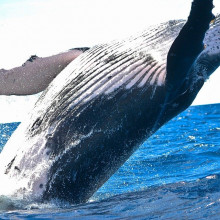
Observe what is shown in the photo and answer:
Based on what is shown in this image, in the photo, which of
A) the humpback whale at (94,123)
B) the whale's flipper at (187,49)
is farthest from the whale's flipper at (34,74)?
the whale's flipper at (187,49)

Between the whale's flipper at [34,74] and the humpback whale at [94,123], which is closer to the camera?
the humpback whale at [94,123]

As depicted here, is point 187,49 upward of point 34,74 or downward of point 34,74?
downward

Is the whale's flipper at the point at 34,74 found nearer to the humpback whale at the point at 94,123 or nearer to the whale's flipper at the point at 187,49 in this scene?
the humpback whale at the point at 94,123

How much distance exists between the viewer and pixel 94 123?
6.56 metres

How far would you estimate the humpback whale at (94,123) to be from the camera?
6.50m

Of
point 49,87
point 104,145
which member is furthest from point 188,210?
point 49,87

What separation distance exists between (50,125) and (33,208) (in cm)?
127

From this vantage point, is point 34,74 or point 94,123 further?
point 34,74

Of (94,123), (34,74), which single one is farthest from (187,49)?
(34,74)

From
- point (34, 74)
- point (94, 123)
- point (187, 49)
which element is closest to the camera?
point (187, 49)

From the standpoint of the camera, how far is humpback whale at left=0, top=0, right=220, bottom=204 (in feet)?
21.3

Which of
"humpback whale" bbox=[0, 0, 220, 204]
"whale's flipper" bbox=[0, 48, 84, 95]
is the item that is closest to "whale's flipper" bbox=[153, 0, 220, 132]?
"humpback whale" bbox=[0, 0, 220, 204]

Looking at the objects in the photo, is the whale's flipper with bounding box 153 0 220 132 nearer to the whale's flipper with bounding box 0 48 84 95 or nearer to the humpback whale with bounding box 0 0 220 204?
the humpback whale with bounding box 0 0 220 204

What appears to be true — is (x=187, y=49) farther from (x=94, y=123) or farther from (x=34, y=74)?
(x=34, y=74)
